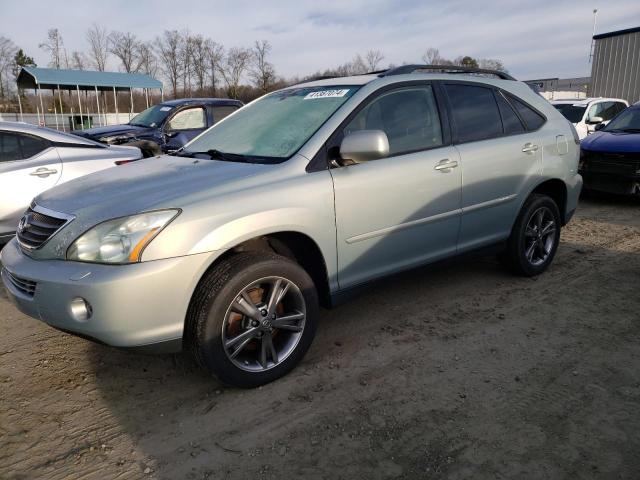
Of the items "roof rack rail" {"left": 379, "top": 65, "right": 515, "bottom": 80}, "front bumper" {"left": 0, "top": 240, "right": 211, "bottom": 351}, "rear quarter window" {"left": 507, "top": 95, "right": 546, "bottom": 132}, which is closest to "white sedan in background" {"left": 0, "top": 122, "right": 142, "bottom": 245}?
"front bumper" {"left": 0, "top": 240, "right": 211, "bottom": 351}

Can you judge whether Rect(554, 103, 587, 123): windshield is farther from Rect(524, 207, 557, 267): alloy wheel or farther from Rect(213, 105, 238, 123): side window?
Rect(524, 207, 557, 267): alloy wheel

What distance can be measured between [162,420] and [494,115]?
340 cm

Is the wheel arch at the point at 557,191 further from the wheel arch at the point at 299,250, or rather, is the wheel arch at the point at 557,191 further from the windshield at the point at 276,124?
the wheel arch at the point at 299,250

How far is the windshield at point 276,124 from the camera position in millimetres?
3317

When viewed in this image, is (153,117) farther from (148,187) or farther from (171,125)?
(148,187)

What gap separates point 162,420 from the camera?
2.68 m

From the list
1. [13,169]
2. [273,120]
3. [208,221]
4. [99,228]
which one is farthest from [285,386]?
[13,169]

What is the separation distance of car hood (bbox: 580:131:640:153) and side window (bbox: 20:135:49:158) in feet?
25.4

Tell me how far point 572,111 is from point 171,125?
8.93 m

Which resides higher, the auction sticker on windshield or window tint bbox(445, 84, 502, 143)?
the auction sticker on windshield

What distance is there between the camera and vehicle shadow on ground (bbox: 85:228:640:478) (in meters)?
2.35

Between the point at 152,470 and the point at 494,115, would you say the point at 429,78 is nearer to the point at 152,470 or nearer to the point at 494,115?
the point at 494,115

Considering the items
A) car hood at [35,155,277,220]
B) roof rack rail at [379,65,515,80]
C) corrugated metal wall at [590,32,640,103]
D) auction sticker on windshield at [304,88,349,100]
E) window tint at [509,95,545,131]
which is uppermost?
corrugated metal wall at [590,32,640,103]

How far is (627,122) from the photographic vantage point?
8648 millimetres
